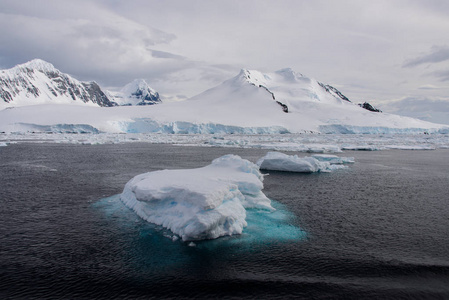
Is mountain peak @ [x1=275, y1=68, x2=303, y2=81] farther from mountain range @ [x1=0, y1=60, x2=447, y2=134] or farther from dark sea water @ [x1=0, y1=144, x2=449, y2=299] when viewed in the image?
dark sea water @ [x1=0, y1=144, x2=449, y2=299]

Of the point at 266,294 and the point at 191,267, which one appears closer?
the point at 266,294

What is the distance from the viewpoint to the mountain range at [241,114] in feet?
225

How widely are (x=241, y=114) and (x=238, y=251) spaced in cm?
8006

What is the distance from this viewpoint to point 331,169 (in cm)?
2255

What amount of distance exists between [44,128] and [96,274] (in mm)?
67577

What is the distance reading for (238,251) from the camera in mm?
8727

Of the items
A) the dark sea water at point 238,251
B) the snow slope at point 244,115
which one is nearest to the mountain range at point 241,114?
the snow slope at point 244,115

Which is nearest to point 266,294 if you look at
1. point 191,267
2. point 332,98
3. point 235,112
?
point 191,267

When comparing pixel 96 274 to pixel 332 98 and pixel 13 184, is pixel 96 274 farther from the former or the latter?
pixel 332 98

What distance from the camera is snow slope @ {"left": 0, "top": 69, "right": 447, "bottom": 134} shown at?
2739 inches

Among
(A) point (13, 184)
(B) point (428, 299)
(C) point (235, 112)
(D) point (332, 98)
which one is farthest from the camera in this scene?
(D) point (332, 98)

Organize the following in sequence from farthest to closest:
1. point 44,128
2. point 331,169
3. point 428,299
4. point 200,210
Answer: point 44,128, point 331,169, point 200,210, point 428,299

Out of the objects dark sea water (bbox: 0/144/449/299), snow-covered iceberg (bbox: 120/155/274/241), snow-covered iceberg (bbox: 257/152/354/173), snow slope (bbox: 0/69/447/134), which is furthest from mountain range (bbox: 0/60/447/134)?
snow-covered iceberg (bbox: 120/155/274/241)

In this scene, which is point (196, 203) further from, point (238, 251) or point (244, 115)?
point (244, 115)
